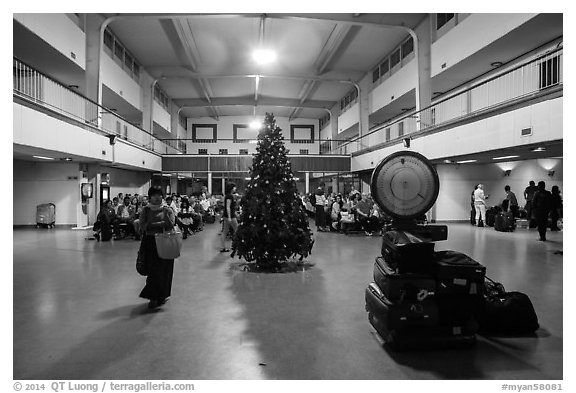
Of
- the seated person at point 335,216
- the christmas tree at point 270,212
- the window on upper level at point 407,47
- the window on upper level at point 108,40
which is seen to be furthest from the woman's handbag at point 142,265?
the window on upper level at point 407,47

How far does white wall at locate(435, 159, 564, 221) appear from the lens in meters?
15.9

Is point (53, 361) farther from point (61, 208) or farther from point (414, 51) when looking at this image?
point (414, 51)

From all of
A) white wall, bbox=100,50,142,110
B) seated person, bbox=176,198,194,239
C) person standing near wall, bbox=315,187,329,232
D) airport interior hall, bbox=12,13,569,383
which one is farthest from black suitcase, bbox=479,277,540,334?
white wall, bbox=100,50,142,110

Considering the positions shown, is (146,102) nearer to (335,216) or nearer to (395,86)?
(395,86)

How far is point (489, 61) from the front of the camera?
13445mm

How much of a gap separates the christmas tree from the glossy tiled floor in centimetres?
50

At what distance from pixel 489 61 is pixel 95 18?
14.7 meters

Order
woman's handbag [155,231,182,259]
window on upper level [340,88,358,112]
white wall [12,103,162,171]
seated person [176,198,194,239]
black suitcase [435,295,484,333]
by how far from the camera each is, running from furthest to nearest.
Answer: window on upper level [340,88,358,112] < seated person [176,198,194,239] < white wall [12,103,162,171] < woman's handbag [155,231,182,259] < black suitcase [435,295,484,333]

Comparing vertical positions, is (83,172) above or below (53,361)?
above

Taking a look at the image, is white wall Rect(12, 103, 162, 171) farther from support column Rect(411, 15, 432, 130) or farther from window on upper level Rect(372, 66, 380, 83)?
window on upper level Rect(372, 66, 380, 83)

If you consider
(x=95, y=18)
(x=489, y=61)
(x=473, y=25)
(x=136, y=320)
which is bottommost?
(x=136, y=320)

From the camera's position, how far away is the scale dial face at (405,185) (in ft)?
11.0
